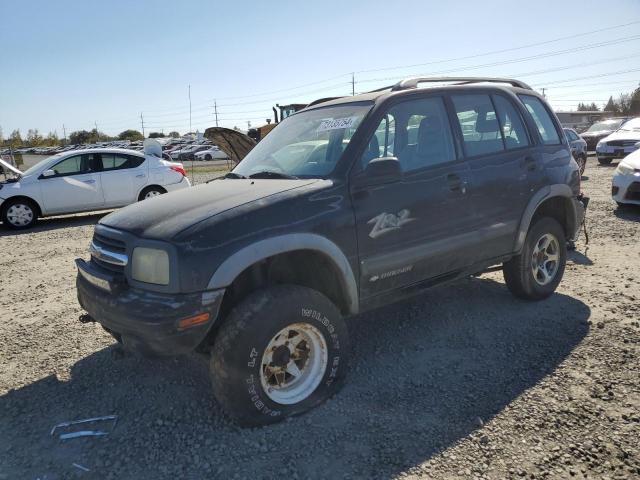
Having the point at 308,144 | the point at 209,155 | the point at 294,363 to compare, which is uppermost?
the point at 209,155

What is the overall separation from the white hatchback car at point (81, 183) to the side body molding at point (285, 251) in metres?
8.85

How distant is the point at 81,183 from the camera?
10414 millimetres

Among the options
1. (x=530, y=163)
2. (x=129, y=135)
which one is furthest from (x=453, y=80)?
(x=129, y=135)

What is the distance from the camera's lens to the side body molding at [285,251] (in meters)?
2.70

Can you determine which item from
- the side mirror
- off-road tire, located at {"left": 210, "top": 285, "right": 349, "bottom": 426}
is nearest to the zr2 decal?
the side mirror

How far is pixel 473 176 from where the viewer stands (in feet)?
12.8

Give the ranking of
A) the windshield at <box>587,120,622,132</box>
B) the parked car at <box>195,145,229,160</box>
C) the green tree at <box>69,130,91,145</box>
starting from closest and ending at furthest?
1. the windshield at <box>587,120,622,132</box>
2. the parked car at <box>195,145,229,160</box>
3. the green tree at <box>69,130,91,145</box>

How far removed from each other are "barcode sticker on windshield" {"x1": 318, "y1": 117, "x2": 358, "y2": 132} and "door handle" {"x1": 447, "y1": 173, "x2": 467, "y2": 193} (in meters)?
0.86

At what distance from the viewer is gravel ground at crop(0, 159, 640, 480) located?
2637 mm

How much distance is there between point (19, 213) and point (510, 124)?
9.68m

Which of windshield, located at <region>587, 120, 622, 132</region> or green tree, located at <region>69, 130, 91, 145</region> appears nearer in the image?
windshield, located at <region>587, 120, 622, 132</region>

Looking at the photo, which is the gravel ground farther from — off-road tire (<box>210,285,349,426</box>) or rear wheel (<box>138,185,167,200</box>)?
rear wheel (<box>138,185,167,200</box>)

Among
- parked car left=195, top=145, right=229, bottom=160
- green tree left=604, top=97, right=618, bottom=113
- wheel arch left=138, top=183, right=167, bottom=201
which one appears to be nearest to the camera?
wheel arch left=138, top=183, right=167, bottom=201

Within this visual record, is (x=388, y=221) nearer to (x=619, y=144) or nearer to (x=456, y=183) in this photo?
(x=456, y=183)
